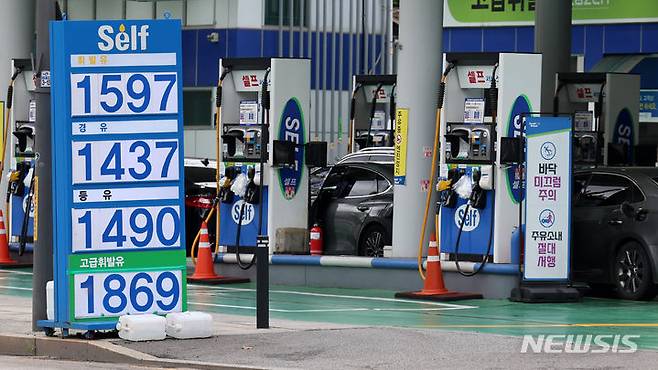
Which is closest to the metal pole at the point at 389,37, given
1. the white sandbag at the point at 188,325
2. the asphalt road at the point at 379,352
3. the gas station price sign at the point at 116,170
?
the gas station price sign at the point at 116,170

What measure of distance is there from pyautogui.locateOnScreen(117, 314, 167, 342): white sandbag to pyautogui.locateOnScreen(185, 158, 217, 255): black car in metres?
12.9

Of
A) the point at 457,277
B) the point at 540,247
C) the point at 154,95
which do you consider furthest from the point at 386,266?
the point at 154,95

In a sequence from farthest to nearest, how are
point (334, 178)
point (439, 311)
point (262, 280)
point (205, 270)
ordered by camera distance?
1. point (334, 178)
2. point (205, 270)
3. point (439, 311)
4. point (262, 280)

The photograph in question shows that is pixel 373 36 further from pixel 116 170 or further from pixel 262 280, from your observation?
pixel 116 170

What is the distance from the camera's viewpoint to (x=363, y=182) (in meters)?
23.8

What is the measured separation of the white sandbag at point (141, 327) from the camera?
14.2m

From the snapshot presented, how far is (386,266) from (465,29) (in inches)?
532

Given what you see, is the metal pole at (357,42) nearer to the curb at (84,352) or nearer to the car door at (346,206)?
the car door at (346,206)

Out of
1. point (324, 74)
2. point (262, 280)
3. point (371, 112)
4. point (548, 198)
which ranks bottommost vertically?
point (262, 280)

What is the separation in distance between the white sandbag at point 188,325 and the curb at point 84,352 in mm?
653

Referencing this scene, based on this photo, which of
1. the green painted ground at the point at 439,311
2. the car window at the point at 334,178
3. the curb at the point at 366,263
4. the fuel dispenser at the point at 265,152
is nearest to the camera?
the green painted ground at the point at 439,311

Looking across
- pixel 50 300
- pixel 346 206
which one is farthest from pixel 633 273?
pixel 50 300

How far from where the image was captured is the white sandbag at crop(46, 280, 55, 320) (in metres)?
14.7

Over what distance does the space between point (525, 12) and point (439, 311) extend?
16.0 m
